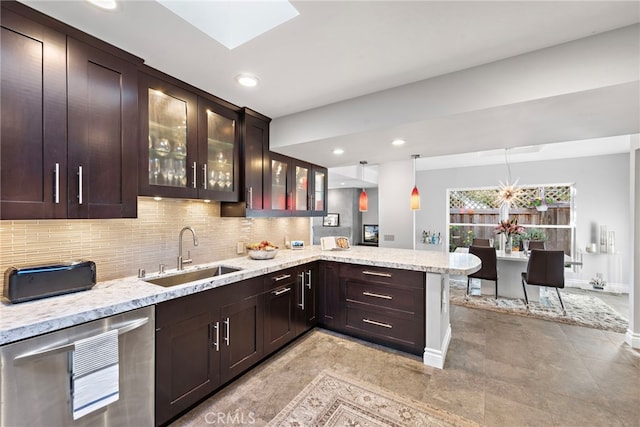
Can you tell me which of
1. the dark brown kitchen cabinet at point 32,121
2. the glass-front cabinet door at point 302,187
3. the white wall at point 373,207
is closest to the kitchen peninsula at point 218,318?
the dark brown kitchen cabinet at point 32,121

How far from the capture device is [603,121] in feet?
6.89

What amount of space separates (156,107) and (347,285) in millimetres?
2460

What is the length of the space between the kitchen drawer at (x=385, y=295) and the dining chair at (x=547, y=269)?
2698 millimetres

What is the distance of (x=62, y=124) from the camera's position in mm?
1479

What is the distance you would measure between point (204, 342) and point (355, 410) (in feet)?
3.92

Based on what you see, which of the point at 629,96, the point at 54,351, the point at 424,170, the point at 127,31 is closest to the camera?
the point at 54,351

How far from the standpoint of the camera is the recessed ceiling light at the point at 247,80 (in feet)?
6.82

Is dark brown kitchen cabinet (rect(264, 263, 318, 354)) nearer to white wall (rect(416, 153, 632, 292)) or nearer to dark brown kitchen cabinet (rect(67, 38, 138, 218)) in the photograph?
dark brown kitchen cabinet (rect(67, 38, 138, 218))

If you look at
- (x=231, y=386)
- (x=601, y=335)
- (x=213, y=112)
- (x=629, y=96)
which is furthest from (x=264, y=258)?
(x=601, y=335)

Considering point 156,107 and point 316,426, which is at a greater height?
point 156,107

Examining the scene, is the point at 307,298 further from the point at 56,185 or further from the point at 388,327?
the point at 56,185

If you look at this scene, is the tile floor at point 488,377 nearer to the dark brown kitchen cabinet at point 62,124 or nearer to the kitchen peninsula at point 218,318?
the kitchen peninsula at point 218,318

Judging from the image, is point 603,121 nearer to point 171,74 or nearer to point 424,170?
point 171,74

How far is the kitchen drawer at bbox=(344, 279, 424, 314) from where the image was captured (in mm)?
2545
